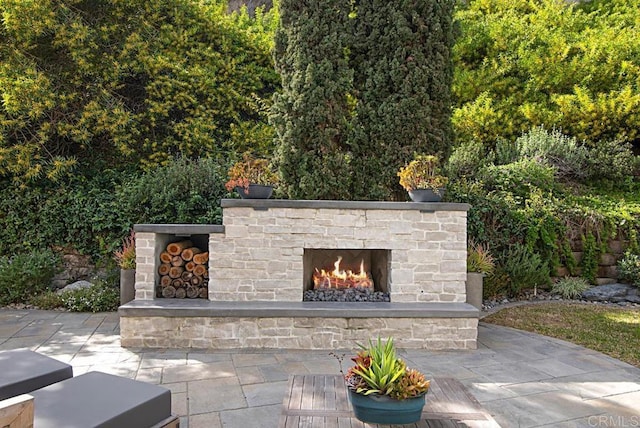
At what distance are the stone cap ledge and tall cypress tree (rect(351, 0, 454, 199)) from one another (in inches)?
67.2

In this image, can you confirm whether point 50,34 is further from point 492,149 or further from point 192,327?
point 492,149

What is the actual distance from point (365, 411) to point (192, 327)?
289 centimetres

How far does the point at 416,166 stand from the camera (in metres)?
5.23

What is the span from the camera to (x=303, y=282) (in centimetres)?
509

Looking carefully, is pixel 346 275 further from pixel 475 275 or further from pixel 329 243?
pixel 475 275

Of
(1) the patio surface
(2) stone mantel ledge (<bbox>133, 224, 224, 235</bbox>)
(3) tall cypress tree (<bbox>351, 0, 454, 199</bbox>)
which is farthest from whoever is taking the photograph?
(3) tall cypress tree (<bbox>351, 0, 454, 199</bbox>)

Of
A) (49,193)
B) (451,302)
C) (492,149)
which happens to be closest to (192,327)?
(451,302)

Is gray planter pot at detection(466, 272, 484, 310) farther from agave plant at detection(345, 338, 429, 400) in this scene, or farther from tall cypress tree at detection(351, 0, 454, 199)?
agave plant at detection(345, 338, 429, 400)

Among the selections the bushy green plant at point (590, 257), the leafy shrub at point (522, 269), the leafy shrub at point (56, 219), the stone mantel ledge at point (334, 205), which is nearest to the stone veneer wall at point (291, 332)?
the stone mantel ledge at point (334, 205)

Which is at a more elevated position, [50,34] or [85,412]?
[50,34]

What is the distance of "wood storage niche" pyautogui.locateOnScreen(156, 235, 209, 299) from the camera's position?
5082 mm

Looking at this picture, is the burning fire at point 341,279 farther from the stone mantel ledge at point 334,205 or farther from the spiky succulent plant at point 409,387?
the spiky succulent plant at point 409,387

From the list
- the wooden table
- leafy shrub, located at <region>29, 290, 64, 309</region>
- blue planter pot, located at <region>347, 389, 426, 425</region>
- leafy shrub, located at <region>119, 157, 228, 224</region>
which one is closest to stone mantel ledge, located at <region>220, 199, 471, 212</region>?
leafy shrub, located at <region>119, 157, 228, 224</region>

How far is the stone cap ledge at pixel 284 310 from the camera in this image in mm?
4621
